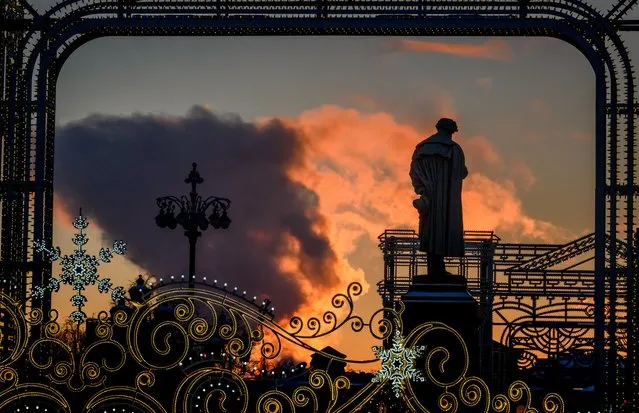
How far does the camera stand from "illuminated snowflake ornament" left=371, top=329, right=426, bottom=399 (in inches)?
803

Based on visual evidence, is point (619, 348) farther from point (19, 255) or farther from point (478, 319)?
point (19, 255)

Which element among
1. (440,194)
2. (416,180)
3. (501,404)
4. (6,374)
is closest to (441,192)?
(440,194)

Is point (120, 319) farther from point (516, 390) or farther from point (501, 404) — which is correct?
point (516, 390)

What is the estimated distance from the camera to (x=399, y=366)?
20.5m

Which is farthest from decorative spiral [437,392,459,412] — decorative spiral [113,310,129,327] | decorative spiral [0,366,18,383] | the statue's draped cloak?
decorative spiral [0,366,18,383]

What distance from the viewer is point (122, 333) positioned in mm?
27281

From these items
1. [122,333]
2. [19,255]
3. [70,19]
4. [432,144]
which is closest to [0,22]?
[70,19]

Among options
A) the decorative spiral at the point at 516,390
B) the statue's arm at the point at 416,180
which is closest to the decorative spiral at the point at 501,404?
the decorative spiral at the point at 516,390

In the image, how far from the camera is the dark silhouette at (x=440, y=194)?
70.9 feet

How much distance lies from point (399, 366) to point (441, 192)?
2.62 metres

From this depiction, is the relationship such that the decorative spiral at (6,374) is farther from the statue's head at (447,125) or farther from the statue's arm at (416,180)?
the statue's head at (447,125)

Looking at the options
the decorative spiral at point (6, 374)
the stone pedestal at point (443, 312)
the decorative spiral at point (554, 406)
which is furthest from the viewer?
the stone pedestal at point (443, 312)

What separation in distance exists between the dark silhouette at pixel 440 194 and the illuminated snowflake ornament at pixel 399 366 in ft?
5.32

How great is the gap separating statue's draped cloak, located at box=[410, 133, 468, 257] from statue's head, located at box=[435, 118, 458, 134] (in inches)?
6.8
